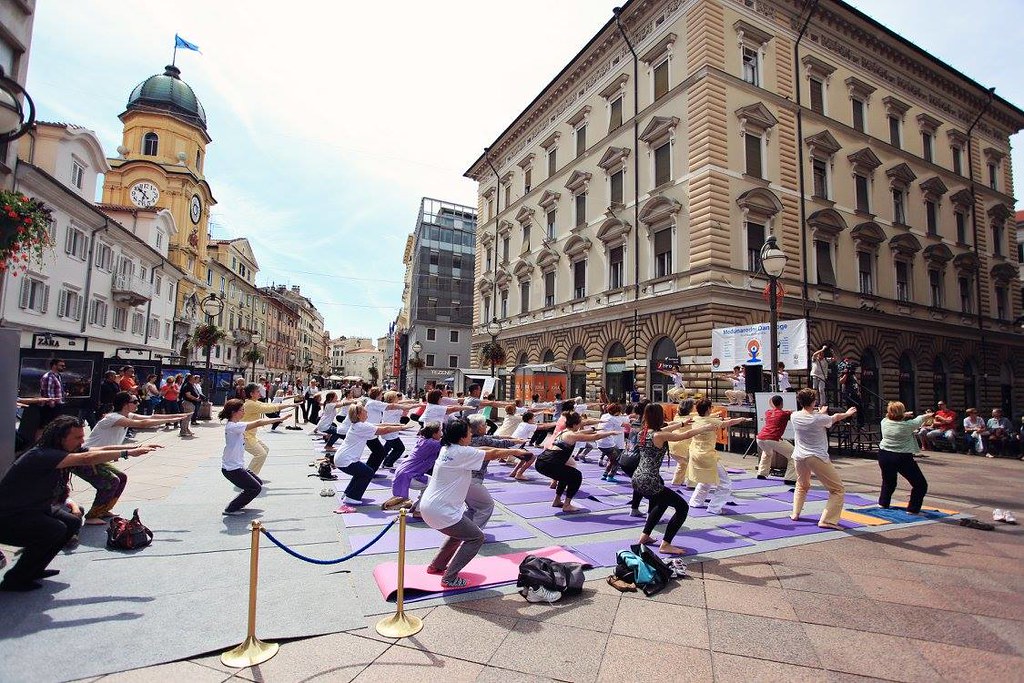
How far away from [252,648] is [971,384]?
3846cm

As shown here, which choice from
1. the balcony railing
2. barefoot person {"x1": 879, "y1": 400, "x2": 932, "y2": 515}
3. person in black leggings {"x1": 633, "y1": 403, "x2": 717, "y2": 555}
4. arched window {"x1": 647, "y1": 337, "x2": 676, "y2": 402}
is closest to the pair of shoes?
barefoot person {"x1": 879, "y1": 400, "x2": 932, "y2": 515}

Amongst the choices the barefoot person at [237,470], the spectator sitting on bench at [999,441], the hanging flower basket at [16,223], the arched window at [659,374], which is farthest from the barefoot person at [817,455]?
the spectator sitting on bench at [999,441]

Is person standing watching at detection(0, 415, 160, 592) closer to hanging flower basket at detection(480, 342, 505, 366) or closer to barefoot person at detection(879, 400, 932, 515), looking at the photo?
barefoot person at detection(879, 400, 932, 515)

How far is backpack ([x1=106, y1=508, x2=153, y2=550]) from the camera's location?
6.17m

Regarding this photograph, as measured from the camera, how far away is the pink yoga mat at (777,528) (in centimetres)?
750

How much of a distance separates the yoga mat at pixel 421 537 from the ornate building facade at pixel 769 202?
15.2m

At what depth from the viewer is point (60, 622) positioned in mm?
4395

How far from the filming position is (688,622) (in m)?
4.69

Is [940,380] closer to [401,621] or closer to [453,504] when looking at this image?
[453,504]

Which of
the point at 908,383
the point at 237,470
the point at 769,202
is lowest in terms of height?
the point at 237,470

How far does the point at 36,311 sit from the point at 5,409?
976 inches

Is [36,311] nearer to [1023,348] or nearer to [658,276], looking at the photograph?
[658,276]

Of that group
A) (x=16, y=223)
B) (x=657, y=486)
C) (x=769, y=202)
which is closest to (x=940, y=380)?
(x=769, y=202)

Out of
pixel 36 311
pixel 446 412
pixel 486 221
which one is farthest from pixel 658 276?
pixel 36 311
